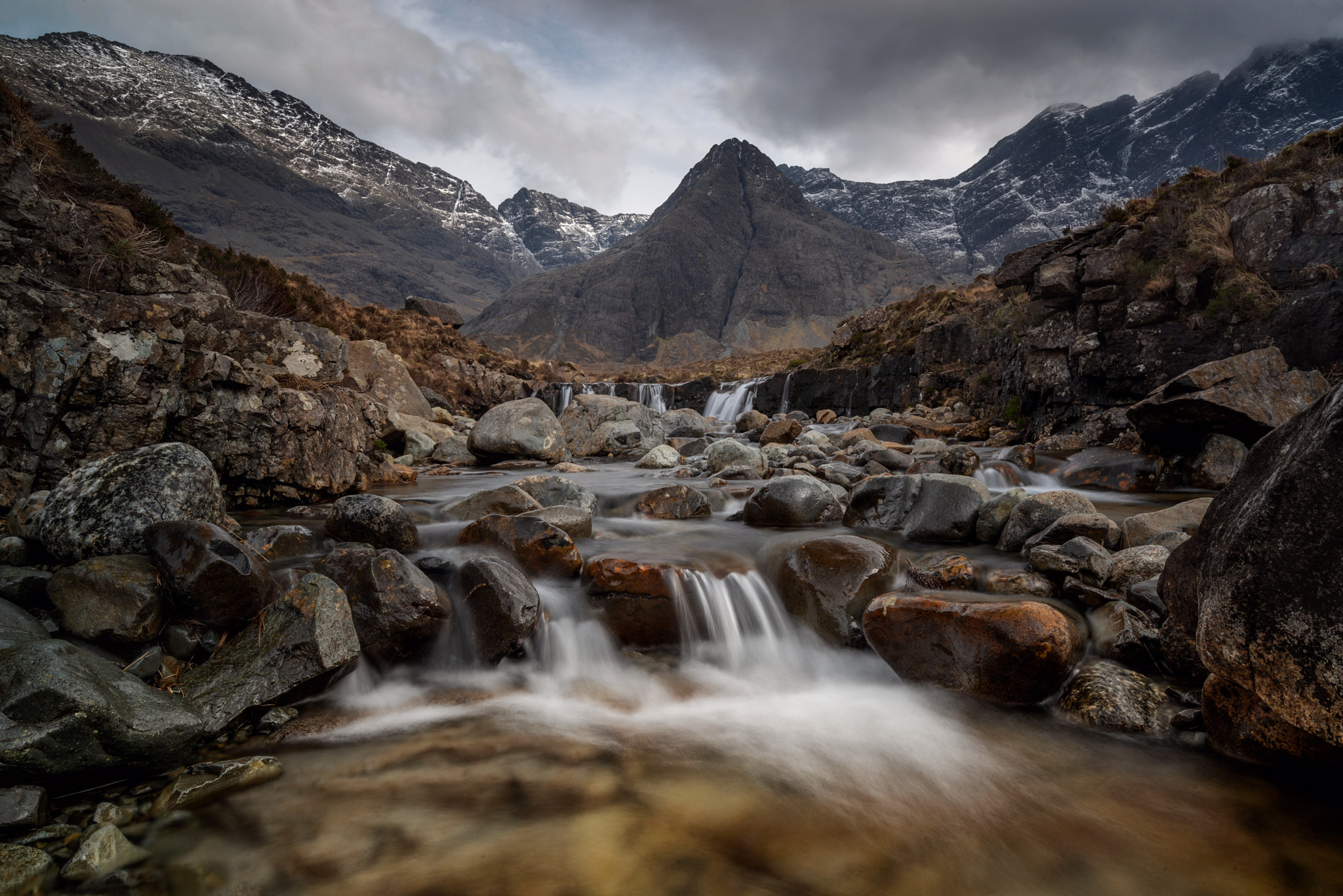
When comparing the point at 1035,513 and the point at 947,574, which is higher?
the point at 1035,513

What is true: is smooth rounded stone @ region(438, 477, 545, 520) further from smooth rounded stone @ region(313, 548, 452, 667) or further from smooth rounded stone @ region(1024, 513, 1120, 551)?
smooth rounded stone @ region(1024, 513, 1120, 551)

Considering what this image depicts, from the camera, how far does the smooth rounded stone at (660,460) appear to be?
44.3 feet

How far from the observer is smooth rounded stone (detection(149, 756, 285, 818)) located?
249 cm

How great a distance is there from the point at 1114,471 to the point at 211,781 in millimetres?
11450

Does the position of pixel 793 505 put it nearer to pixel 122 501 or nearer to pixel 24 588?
pixel 122 501

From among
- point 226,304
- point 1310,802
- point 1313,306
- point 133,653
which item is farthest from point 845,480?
point 226,304

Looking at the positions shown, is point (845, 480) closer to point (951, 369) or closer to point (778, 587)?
point (778, 587)

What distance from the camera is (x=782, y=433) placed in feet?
56.4

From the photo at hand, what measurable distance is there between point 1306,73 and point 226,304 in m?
239

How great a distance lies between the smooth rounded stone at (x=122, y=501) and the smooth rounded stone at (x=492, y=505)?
2.58m

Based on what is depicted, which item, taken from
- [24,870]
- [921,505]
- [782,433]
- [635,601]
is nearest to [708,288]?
[782,433]

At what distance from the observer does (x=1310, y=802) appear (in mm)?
2424

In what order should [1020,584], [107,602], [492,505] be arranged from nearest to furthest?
[107,602]
[1020,584]
[492,505]

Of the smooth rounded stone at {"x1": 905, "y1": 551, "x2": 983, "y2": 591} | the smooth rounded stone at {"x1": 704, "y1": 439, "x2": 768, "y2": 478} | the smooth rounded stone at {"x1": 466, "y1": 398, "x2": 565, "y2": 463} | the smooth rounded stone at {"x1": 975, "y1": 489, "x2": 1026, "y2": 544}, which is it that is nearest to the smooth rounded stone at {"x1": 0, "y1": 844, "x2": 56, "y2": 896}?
the smooth rounded stone at {"x1": 905, "y1": 551, "x2": 983, "y2": 591}
